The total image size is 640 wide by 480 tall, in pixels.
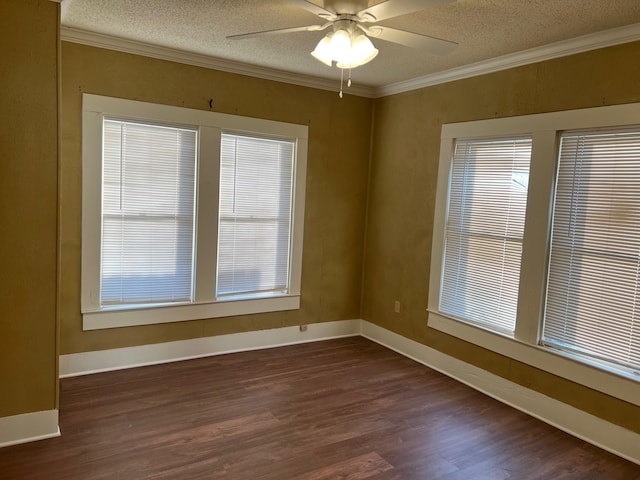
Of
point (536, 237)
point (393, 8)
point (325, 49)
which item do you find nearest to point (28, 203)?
point (325, 49)

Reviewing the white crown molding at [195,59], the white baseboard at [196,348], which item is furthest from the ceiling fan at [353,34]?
the white baseboard at [196,348]

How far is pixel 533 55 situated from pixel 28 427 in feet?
13.6

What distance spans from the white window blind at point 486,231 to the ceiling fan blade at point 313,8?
191 cm

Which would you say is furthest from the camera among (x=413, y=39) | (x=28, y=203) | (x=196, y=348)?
(x=196, y=348)

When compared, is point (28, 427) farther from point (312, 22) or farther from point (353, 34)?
point (312, 22)

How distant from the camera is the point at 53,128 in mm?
2648

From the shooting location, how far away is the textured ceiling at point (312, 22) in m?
2.65

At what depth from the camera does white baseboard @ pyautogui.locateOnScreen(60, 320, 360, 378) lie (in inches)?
148

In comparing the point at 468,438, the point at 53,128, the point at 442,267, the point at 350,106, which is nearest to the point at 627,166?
the point at 442,267

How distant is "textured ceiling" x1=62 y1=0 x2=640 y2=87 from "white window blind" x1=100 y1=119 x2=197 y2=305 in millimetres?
763

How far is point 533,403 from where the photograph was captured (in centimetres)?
343

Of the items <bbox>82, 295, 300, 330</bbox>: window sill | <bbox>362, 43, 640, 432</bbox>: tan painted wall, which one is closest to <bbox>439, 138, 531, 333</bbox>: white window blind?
<bbox>362, 43, 640, 432</bbox>: tan painted wall

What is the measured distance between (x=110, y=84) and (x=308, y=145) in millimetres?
1834

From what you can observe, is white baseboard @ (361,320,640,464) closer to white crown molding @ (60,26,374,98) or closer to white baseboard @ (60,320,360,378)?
white baseboard @ (60,320,360,378)
